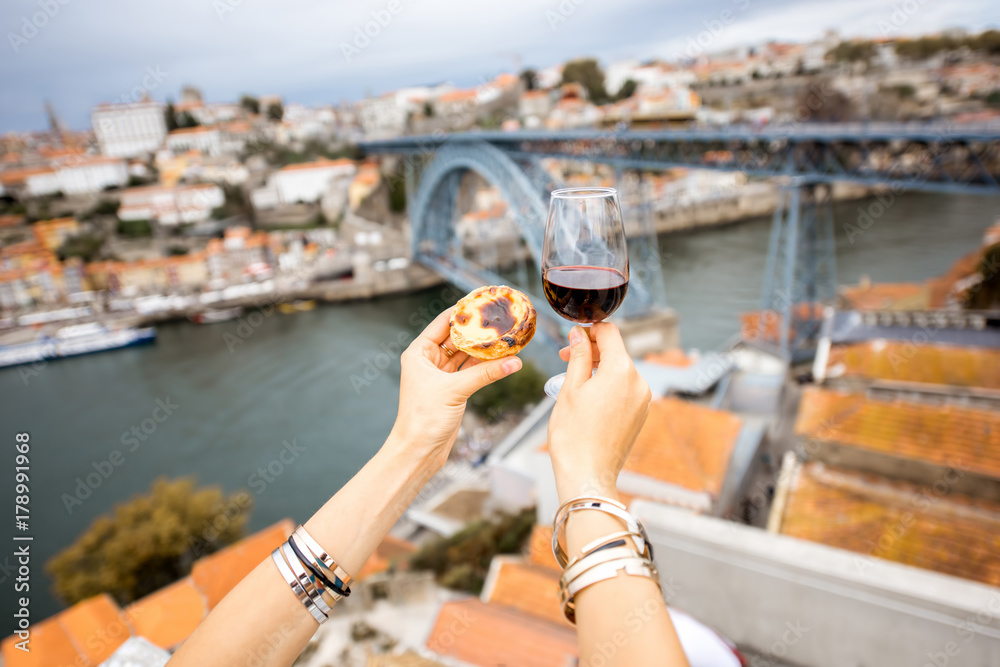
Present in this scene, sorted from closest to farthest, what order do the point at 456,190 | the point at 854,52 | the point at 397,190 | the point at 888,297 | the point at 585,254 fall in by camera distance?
the point at 585,254 < the point at 888,297 < the point at 456,190 < the point at 854,52 < the point at 397,190

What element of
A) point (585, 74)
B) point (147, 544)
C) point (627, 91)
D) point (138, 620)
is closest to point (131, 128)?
point (585, 74)

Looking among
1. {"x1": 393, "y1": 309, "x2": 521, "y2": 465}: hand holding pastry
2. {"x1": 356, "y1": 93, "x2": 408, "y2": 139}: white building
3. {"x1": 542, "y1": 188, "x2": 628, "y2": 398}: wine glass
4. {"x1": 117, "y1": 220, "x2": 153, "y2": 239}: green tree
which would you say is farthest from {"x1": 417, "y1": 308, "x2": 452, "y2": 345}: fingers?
{"x1": 356, "y1": 93, "x2": 408, "y2": 139}: white building

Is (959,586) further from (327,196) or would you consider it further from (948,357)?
(327,196)

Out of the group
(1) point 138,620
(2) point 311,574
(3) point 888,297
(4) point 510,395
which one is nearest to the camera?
(2) point 311,574

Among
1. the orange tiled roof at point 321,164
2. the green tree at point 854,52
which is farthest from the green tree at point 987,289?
the orange tiled roof at point 321,164

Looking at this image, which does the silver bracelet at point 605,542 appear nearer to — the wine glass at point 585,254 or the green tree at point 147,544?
the wine glass at point 585,254

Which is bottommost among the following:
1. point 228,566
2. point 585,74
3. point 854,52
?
point 228,566

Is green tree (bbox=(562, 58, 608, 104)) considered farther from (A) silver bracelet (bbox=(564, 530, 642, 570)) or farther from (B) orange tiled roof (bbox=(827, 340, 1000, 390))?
(A) silver bracelet (bbox=(564, 530, 642, 570))

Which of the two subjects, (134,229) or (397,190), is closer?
(134,229)

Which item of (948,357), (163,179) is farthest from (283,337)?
(163,179)

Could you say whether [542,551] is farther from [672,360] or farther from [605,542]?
[672,360]
